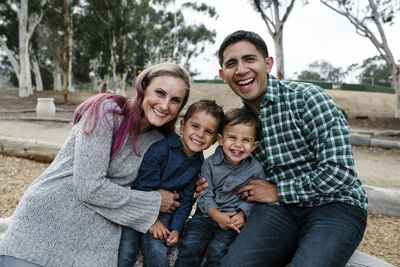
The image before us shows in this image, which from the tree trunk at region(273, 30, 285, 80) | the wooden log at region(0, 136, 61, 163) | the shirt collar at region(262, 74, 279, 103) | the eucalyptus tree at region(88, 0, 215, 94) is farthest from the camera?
the eucalyptus tree at region(88, 0, 215, 94)

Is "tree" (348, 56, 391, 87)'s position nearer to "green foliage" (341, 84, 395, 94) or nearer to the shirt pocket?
"green foliage" (341, 84, 395, 94)

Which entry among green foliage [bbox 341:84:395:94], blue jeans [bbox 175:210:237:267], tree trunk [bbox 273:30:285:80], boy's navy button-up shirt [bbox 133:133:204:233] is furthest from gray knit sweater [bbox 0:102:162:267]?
green foliage [bbox 341:84:395:94]

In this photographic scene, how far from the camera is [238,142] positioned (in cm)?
207


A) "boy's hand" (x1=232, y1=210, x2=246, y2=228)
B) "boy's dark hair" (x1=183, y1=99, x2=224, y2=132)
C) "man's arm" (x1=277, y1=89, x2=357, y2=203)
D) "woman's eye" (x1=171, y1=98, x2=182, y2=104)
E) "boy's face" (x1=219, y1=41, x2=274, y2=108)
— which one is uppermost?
"boy's face" (x1=219, y1=41, x2=274, y2=108)

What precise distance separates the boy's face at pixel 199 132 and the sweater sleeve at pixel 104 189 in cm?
47

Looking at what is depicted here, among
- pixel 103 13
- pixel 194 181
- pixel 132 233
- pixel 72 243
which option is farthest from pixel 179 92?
pixel 103 13

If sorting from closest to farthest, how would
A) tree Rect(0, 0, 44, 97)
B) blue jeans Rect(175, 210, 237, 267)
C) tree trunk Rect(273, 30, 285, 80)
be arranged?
1. blue jeans Rect(175, 210, 237, 267)
2. tree trunk Rect(273, 30, 285, 80)
3. tree Rect(0, 0, 44, 97)

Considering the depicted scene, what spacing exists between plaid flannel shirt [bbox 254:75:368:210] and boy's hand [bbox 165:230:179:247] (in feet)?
2.40

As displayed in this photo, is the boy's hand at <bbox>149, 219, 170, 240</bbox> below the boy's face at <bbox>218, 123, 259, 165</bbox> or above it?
below

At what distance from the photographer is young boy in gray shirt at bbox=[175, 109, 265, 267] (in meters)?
1.90

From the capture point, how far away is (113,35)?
55.2 ft

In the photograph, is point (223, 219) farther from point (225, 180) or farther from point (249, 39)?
point (249, 39)

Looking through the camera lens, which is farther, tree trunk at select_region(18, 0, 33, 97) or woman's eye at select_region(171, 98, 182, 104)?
tree trunk at select_region(18, 0, 33, 97)

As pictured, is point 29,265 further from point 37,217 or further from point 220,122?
point 220,122
